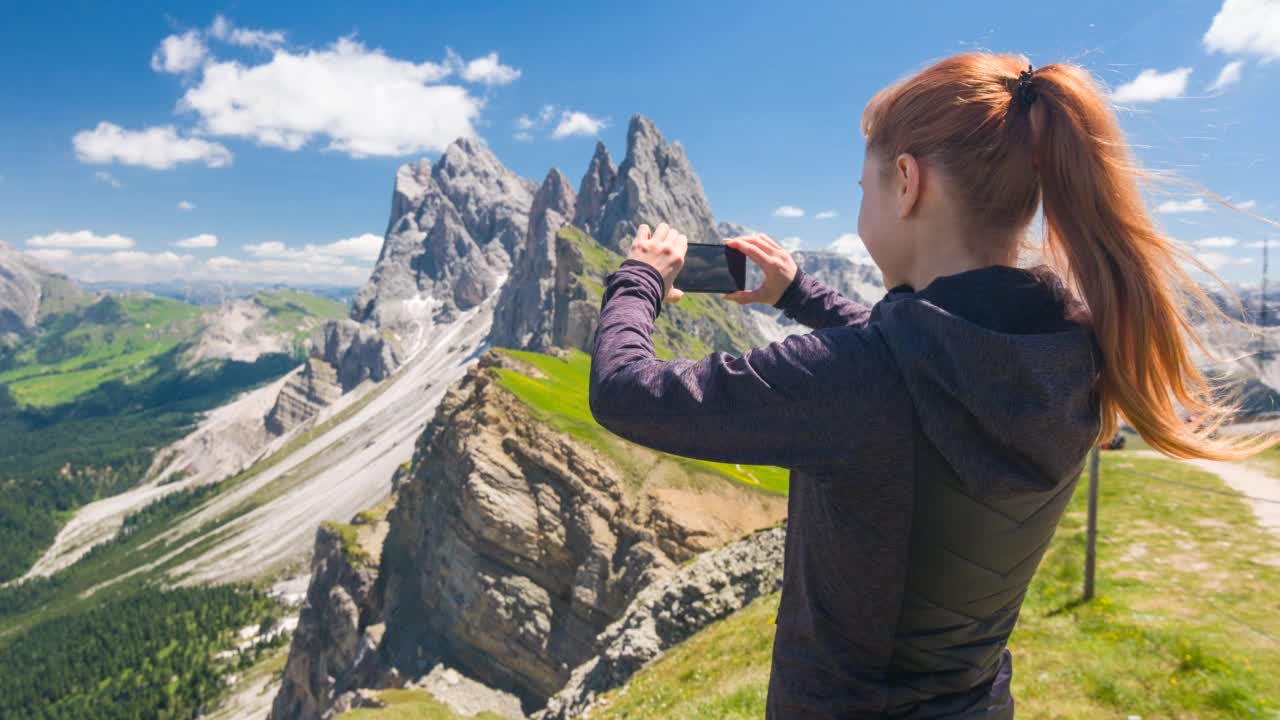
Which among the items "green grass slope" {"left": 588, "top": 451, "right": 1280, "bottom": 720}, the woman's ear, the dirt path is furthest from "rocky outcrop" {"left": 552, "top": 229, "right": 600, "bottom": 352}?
the woman's ear

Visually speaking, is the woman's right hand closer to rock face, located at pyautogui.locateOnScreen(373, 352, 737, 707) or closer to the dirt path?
the dirt path

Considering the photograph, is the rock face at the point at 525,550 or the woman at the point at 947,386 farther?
the rock face at the point at 525,550

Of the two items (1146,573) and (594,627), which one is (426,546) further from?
(1146,573)

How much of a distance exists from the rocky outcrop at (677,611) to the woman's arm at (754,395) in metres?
18.4

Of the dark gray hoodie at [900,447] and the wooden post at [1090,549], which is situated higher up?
the dark gray hoodie at [900,447]

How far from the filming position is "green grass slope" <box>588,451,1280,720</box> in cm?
940

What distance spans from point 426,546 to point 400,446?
123m

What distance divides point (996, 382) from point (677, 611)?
2050cm

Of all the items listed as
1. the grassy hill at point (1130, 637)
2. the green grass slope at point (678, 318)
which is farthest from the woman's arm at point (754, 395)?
the green grass slope at point (678, 318)

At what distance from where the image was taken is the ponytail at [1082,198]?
7.72 ft

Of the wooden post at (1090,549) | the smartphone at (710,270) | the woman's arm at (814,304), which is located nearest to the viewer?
the smartphone at (710,270)

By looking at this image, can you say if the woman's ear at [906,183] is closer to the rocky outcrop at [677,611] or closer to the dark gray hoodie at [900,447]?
the dark gray hoodie at [900,447]

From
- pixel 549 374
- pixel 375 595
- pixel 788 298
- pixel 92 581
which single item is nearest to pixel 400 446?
pixel 92 581

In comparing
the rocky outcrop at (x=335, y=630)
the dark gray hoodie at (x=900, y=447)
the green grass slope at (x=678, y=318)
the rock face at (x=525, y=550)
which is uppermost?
the green grass slope at (x=678, y=318)
